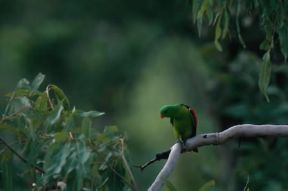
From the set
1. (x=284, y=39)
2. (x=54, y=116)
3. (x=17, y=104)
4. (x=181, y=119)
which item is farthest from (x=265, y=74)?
(x=17, y=104)

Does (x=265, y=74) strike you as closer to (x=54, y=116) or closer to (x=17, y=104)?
(x=54, y=116)

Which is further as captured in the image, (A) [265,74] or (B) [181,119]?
(B) [181,119]

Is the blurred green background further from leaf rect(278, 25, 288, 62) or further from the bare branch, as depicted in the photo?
the bare branch

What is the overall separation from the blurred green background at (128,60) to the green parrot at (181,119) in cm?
392

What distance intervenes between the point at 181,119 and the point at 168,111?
70 mm

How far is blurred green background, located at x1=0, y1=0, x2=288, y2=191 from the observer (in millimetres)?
10750

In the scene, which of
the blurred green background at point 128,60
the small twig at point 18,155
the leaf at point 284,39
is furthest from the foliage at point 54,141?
→ the blurred green background at point 128,60

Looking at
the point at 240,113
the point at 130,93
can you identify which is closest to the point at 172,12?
the point at 240,113

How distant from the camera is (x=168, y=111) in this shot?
5027 mm

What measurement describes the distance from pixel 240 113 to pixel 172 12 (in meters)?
3.10

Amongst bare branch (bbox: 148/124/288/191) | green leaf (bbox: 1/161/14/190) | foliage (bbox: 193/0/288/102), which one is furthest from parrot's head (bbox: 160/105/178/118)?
green leaf (bbox: 1/161/14/190)

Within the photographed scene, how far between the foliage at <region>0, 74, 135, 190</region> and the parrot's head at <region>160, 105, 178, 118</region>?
44 cm

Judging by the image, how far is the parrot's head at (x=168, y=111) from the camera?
5.01 metres

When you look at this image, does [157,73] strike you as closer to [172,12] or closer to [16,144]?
[172,12]
